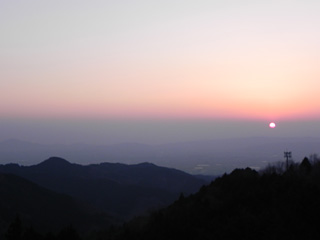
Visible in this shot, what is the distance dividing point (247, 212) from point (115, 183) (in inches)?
4308

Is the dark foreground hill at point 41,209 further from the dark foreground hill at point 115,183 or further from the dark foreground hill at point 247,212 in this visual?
the dark foreground hill at point 247,212

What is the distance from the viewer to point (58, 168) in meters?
160

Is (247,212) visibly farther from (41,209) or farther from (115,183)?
(115,183)

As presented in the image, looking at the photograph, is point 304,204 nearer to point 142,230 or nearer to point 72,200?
point 142,230

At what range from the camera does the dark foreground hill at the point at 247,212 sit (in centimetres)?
3253

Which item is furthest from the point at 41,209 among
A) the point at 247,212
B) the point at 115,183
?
the point at 247,212

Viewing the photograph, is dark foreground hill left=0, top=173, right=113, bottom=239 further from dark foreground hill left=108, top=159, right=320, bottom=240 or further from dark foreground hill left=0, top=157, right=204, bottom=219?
dark foreground hill left=108, top=159, right=320, bottom=240

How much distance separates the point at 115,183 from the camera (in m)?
141

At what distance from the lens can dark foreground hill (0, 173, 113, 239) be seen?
81.4 metres

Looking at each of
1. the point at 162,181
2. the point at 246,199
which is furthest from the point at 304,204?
the point at 162,181

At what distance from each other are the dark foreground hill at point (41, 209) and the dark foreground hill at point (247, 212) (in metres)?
42.4

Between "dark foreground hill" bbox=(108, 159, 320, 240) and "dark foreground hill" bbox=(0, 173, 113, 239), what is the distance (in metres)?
42.4

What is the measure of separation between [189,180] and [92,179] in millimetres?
40950

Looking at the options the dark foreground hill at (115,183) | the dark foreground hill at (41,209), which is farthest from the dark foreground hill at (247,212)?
the dark foreground hill at (115,183)
